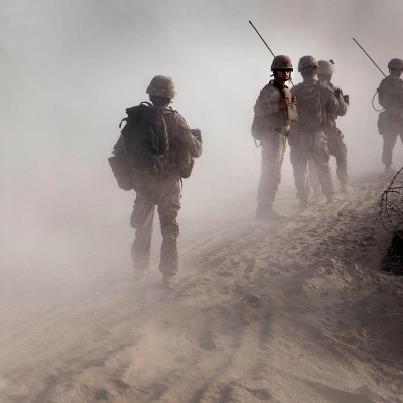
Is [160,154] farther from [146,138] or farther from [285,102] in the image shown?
[285,102]

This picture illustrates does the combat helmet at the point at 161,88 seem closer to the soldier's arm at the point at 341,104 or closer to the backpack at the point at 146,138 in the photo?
the backpack at the point at 146,138

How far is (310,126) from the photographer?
7598 millimetres

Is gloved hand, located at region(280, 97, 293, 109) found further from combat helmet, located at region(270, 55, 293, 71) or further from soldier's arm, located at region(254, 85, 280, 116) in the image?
combat helmet, located at region(270, 55, 293, 71)

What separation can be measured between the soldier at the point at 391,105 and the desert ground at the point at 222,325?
4.31 metres

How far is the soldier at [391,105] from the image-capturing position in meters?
9.69

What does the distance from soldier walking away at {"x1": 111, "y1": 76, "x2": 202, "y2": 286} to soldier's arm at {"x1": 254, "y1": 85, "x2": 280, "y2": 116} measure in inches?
88.4

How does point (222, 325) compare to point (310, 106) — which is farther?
point (310, 106)

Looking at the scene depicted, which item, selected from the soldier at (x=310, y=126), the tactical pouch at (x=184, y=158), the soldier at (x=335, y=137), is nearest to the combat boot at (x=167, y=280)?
the tactical pouch at (x=184, y=158)

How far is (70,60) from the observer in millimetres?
22047

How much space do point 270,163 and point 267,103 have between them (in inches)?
36.1

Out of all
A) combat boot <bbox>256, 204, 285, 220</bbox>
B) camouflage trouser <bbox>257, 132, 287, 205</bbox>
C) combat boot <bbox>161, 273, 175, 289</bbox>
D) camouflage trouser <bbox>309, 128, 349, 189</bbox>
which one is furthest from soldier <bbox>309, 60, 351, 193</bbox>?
combat boot <bbox>161, 273, 175, 289</bbox>

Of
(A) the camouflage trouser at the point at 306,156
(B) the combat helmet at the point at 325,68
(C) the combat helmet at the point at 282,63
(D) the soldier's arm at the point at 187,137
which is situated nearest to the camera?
(D) the soldier's arm at the point at 187,137

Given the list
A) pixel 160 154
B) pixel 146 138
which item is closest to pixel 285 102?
A: pixel 160 154

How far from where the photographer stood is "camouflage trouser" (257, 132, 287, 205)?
23.1 ft
